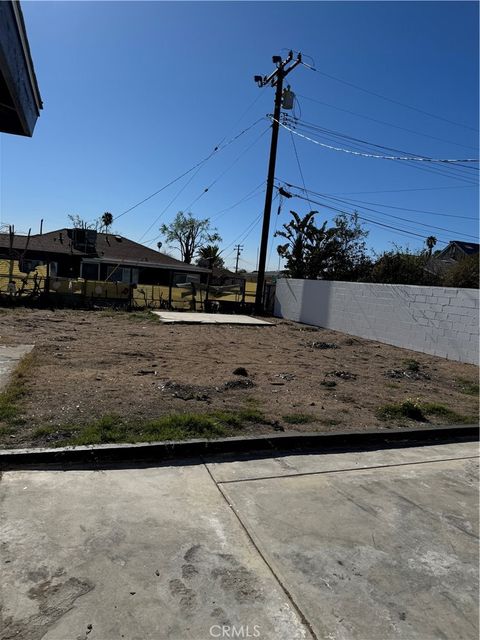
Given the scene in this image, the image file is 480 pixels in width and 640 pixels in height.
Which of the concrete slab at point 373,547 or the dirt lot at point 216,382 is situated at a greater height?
the dirt lot at point 216,382

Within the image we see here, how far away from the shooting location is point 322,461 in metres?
4.67

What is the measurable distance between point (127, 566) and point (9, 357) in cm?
661

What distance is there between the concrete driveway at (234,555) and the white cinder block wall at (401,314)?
893cm

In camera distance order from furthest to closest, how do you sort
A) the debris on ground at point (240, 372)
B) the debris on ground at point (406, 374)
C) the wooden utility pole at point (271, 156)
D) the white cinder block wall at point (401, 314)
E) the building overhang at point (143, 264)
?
the building overhang at point (143, 264) → the wooden utility pole at point (271, 156) → the white cinder block wall at point (401, 314) → the debris on ground at point (406, 374) → the debris on ground at point (240, 372)

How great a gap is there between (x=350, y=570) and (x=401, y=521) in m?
0.86

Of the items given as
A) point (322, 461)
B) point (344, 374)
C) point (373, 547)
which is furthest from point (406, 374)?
point (373, 547)

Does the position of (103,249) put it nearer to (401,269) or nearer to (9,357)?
(401,269)

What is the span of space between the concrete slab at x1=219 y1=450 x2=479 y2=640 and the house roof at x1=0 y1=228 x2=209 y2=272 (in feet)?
113

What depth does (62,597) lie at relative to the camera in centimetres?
240

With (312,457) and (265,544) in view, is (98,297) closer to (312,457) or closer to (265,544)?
(312,457)

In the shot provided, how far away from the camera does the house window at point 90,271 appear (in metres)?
37.2

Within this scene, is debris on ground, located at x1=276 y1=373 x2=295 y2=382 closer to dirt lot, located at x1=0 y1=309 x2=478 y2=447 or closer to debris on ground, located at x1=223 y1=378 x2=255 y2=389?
dirt lot, located at x1=0 y1=309 x2=478 y2=447

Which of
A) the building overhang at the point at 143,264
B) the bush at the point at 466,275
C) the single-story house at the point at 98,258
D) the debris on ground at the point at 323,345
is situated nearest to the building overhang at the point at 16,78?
the debris on ground at the point at 323,345

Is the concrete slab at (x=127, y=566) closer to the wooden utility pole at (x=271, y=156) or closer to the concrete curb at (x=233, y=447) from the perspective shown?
the concrete curb at (x=233, y=447)
